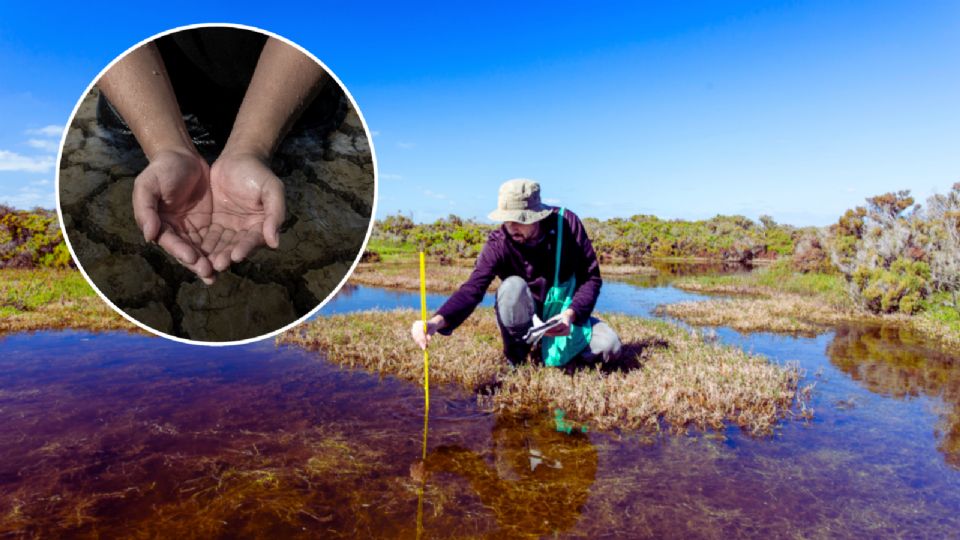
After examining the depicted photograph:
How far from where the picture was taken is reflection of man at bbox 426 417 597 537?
2.81 metres

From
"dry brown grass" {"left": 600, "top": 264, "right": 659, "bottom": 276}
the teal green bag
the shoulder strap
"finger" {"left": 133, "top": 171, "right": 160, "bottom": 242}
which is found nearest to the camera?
"finger" {"left": 133, "top": 171, "right": 160, "bottom": 242}

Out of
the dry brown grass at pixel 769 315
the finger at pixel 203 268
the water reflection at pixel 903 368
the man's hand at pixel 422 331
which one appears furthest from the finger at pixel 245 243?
the dry brown grass at pixel 769 315

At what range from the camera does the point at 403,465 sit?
11.0 ft

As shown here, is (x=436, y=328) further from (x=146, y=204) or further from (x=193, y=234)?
(x=146, y=204)

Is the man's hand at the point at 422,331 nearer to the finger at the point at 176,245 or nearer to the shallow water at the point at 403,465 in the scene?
the shallow water at the point at 403,465

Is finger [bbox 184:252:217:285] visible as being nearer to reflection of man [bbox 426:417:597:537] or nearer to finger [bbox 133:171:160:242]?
finger [bbox 133:171:160:242]

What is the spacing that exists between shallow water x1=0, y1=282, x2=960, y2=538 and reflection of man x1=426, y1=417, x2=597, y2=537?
0.01 m

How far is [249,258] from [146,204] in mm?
711

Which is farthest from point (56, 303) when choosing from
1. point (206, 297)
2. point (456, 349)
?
point (206, 297)

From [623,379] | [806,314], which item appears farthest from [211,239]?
[806,314]

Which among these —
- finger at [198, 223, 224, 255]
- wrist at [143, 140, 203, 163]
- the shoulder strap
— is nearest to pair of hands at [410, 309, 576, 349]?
the shoulder strap

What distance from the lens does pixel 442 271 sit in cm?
1694

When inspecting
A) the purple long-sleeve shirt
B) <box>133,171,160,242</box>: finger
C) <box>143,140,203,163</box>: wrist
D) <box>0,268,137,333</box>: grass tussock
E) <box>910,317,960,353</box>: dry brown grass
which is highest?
<box>143,140,203,163</box>: wrist

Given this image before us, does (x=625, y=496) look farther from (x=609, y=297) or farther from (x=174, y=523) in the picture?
(x=609, y=297)
